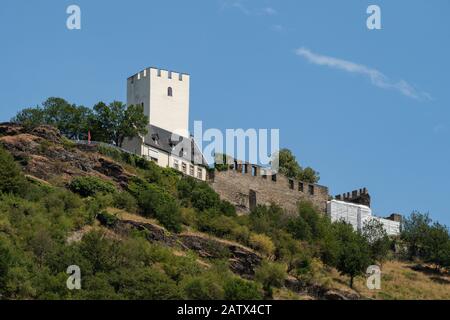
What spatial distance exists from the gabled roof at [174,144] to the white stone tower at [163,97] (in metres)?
2.15

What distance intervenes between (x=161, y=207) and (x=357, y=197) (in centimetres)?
2194

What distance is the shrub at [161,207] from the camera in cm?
8719

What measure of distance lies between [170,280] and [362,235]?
22.7 metres

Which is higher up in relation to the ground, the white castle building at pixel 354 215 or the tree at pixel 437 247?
the white castle building at pixel 354 215

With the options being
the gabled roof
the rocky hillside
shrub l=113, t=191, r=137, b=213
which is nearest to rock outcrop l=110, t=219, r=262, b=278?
the rocky hillside

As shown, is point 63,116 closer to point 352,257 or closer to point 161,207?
point 161,207

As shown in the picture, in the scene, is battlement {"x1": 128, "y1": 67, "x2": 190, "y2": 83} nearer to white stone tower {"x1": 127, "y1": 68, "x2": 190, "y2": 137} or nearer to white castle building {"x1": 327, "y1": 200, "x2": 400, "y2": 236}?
white stone tower {"x1": 127, "y1": 68, "x2": 190, "y2": 137}

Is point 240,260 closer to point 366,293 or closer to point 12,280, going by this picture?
point 366,293

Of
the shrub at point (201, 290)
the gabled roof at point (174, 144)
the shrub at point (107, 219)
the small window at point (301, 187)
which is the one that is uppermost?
the gabled roof at point (174, 144)

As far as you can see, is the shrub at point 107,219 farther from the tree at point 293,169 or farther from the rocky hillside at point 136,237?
the tree at point 293,169

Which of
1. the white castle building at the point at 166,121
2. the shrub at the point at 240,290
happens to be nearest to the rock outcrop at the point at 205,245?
the shrub at the point at 240,290

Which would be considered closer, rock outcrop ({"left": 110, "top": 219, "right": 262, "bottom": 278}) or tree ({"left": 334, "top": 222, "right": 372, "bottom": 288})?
rock outcrop ({"left": 110, "top": 219, "right": 262, "bottom": 278})

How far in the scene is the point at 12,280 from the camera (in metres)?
73.4

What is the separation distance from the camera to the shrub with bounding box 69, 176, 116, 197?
87.8 m
